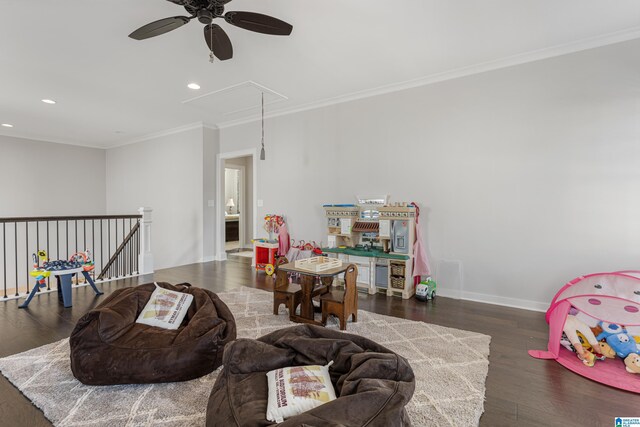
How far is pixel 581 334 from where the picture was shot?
7.71ft

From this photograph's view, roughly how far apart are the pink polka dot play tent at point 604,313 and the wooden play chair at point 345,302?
1460 mm

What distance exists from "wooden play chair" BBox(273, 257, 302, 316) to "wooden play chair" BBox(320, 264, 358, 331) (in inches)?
11.2

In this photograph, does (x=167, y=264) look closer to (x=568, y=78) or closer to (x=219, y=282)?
(x=219, y=282)

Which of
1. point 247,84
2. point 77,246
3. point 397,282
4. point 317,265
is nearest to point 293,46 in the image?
point 247,84

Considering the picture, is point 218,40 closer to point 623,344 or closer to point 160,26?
point 160,26

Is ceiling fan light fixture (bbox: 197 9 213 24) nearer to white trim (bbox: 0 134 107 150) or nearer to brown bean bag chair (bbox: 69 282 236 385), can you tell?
brown bean bag chair (bbox: 69 282 236 385)

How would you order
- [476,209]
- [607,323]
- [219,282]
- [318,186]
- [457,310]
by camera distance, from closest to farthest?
[607,323] → [457,310] → [476,209] → [219,282] → [318,186]

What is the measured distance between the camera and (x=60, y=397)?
5.98 ft

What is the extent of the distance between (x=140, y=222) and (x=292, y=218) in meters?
2.49

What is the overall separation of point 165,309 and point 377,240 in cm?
289

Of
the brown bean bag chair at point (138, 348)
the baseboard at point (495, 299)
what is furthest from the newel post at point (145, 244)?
the baseboard at point (495, 299)

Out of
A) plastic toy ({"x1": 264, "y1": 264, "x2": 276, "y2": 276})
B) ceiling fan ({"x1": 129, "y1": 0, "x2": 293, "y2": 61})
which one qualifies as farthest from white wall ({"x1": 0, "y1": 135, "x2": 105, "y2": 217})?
ceiling fan ({"x1": 129, "y1": 0, "x2": 293, "y2": 61})

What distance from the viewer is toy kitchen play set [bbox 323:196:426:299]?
3.87 m

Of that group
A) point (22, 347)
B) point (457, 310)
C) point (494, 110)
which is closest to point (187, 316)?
point (22, 347)
